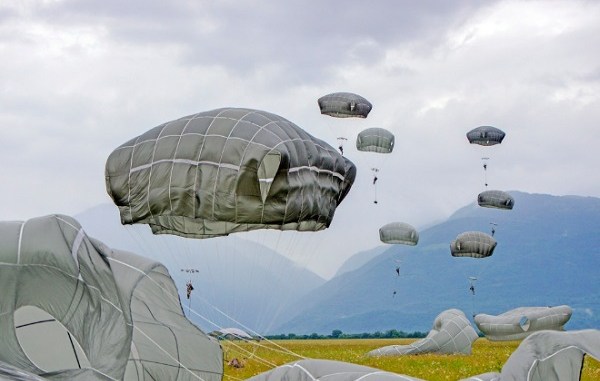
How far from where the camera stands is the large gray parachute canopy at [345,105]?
35.3 m

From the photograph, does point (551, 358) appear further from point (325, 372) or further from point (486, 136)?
point (486, 136)

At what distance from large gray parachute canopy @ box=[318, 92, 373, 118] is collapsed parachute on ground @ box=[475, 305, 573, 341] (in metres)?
15.9

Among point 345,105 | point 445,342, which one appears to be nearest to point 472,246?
point 445,342

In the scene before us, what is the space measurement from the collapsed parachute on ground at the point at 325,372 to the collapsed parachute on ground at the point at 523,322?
3375 centimetres

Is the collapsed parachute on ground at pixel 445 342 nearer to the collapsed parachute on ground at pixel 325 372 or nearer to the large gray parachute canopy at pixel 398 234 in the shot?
the large gray parachute canopy at pixel 398 234

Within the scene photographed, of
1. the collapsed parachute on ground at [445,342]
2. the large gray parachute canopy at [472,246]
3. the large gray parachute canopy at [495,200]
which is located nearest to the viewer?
the collapsed parachute on ground at [445,342]

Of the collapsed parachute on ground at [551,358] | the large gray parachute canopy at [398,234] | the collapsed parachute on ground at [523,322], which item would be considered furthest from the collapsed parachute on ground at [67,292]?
the large gray parachute canopy at [398,234]

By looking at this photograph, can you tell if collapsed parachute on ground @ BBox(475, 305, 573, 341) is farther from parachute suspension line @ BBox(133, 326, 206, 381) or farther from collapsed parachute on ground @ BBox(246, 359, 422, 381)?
collapsed parachute on ground @ BBox(246, 359, 422, 381)

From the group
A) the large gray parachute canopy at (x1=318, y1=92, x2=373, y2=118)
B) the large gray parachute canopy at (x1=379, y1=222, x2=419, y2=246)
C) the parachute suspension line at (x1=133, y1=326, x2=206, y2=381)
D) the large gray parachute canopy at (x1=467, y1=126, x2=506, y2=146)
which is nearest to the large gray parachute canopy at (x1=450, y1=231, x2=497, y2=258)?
the large gray parachute canopy at (x1=379, y1=222, x2=419, y2=246)

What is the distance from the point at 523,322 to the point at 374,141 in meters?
12.7

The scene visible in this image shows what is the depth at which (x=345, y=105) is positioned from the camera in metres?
35.3

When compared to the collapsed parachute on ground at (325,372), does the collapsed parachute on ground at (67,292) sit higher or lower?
higher

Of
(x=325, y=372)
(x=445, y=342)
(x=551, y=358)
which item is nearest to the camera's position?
(x=551, y=358)

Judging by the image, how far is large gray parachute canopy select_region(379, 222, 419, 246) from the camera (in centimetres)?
4909
